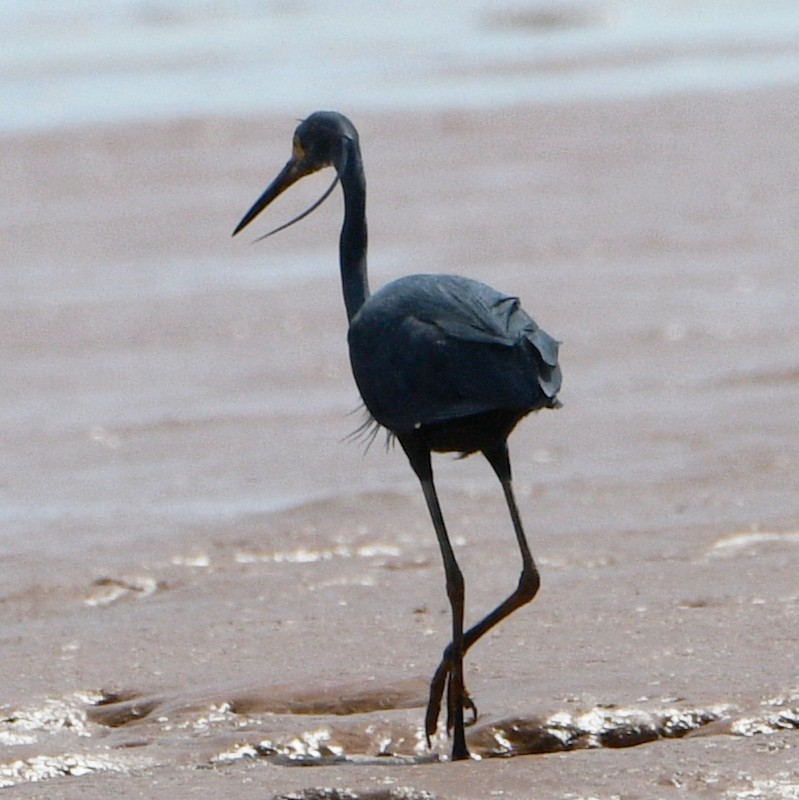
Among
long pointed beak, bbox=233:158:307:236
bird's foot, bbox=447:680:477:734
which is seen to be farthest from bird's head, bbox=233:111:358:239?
bird's foot, bbox=447:680:477:734

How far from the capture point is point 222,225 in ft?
40.5

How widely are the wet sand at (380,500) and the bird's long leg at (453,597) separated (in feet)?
0.33

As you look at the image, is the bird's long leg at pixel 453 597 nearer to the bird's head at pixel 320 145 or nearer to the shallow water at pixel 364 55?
the bird's head at pixel 320 145

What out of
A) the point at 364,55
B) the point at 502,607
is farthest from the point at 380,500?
the point at 364,55

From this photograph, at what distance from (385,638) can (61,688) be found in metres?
0.87

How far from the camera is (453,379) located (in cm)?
428

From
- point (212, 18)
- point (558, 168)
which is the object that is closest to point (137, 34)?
point (212, 18)

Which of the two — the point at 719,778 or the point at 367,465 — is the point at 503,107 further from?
the point at 719,778

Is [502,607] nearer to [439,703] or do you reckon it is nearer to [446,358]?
[439,703]

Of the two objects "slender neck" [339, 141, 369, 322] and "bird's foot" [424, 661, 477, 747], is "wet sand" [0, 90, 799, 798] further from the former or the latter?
"slender neck" [339, 141, 369, 322]

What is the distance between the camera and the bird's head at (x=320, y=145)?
5.15m

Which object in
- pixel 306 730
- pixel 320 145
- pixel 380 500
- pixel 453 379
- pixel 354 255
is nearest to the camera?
pixel 453 379

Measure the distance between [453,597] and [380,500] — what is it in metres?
2.23

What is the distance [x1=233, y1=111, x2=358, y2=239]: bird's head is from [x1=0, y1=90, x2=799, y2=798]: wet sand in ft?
4.00
